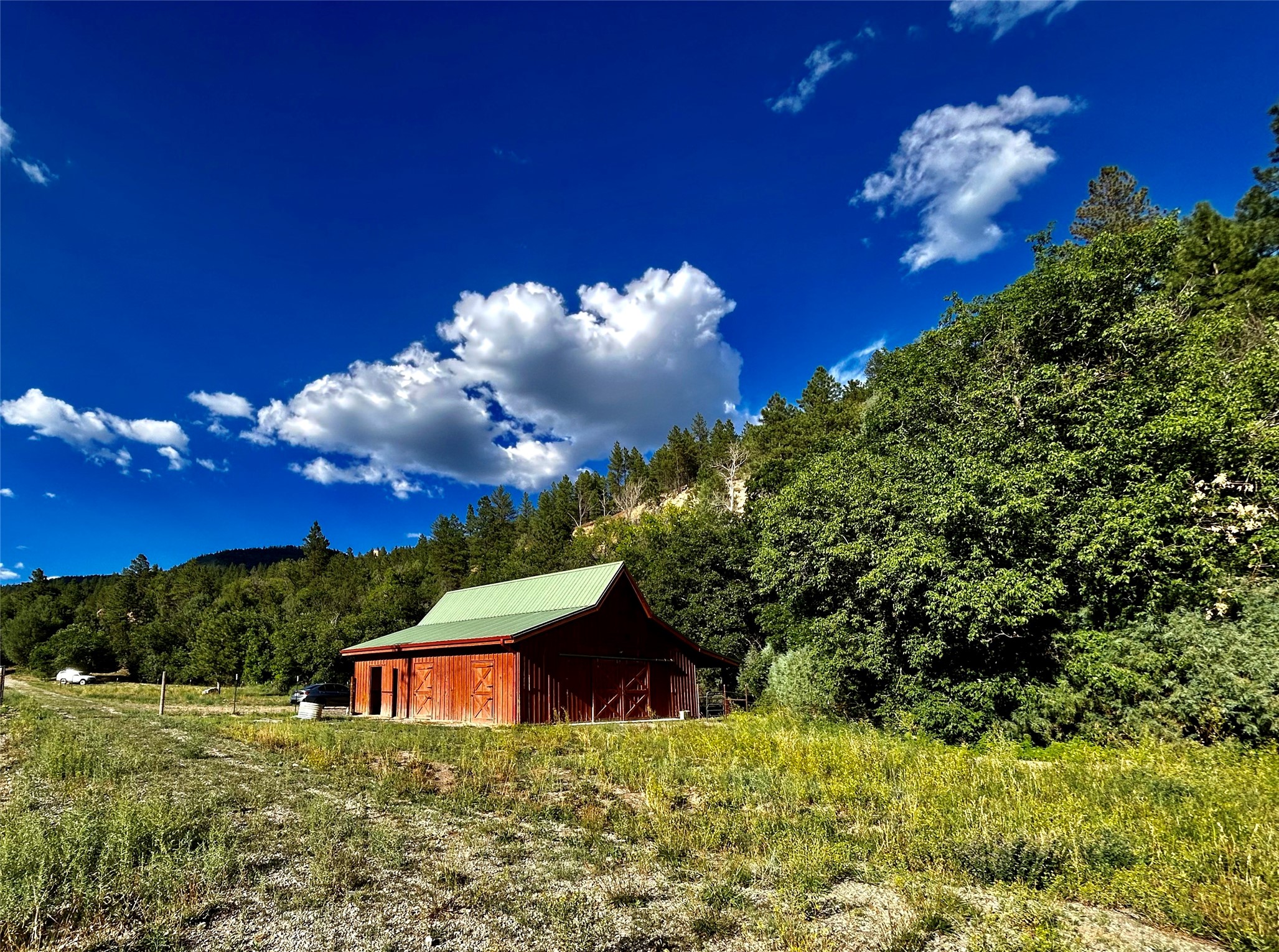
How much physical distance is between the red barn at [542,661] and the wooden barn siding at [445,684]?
4 cm

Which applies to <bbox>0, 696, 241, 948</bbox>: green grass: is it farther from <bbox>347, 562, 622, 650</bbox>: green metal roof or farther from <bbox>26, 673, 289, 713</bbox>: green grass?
<bbox>26, 673, 289, 713</bbox>: green grass

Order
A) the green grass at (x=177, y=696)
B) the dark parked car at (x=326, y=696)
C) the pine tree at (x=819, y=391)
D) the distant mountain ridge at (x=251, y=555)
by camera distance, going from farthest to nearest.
A: 1. the distant mountain ridge at (x=251, y=555)
2. the pine tree at (x=819, y=391)
3. the dark parked car at (x=326, y=696)
4. the green grass at (x=177, y=696)

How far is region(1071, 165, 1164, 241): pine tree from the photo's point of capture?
35906 millimetres

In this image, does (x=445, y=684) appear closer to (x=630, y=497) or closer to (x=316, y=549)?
(x=630, y=497)

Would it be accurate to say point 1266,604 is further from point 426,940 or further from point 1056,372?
point 426,940

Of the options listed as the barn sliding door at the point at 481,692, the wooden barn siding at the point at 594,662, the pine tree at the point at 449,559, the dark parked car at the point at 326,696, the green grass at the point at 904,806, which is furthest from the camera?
the pine tree at the point at 449,559

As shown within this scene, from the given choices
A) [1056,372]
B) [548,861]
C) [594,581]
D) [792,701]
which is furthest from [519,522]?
[548,861]

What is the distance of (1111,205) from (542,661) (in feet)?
135

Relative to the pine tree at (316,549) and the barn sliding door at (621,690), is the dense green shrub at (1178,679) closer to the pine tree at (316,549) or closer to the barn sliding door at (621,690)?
the barn sliding door at (621,690)

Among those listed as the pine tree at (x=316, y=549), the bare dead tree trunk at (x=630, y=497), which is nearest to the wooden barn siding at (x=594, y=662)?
the bare dead tree trunk at (x=630, y=497)

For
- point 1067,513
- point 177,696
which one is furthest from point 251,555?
point 1067,513

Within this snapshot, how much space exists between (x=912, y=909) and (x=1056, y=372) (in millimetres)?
16807

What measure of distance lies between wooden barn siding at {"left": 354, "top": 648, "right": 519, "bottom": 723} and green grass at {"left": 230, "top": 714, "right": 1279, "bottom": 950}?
7166 millimetres

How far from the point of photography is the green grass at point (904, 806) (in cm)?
572
